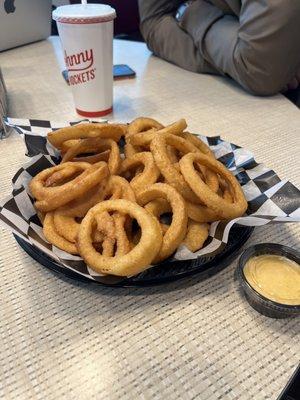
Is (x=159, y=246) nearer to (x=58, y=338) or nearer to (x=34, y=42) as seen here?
(x=58, y=338)

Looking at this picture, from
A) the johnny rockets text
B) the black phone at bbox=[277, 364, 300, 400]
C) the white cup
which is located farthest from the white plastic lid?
the black phone at bbox=[277, 364, 300, 400]

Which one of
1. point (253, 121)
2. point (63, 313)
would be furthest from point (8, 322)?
point (253, 121)

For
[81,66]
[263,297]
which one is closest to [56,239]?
[263,297]

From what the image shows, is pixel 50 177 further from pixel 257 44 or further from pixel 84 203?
pixel 257 44

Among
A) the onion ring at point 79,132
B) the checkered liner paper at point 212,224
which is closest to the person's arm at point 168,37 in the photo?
the checkered liner paper at point 212,224

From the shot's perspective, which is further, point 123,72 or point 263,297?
point 123,72

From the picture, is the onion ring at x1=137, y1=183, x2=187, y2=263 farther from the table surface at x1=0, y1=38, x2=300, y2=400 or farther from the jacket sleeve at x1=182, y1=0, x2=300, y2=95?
the jacket sleeve at x1=182, y1=0, x2=300, y2=95

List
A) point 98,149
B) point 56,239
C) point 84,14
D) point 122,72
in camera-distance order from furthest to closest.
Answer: point 122,72 < point 84,14 < point 98,149 < point 56,239
